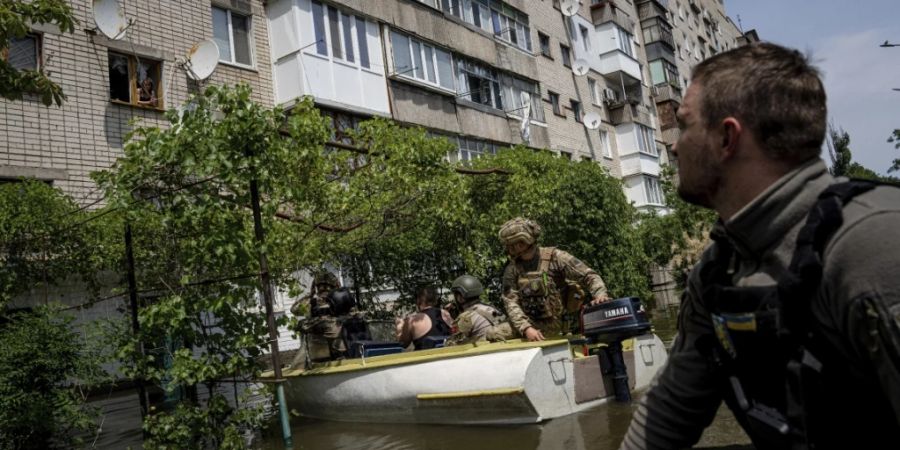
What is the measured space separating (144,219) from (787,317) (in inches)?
242

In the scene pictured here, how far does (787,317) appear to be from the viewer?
132 centimetres

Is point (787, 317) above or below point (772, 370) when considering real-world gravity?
above

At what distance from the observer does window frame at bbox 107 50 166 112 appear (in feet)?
48.9

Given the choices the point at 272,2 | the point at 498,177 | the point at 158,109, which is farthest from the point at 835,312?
the point at 272,2

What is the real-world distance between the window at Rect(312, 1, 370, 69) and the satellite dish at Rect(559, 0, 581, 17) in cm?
1672

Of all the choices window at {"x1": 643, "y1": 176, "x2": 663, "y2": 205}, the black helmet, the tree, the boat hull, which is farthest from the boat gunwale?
window at {"x1": 643, "y1": 176, "x2": 663, "y2": 205}

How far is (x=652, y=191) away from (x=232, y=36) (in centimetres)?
2608

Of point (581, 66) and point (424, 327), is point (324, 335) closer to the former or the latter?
point (424, 327)

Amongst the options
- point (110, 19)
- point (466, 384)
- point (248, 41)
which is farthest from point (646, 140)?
point (466, 384)

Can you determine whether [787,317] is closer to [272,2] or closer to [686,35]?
[272,2]

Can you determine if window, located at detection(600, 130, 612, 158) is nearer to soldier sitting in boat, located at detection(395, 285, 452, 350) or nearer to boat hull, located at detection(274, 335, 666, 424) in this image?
soldier sitting in boat, located at detection(395, 285, 452, 350)

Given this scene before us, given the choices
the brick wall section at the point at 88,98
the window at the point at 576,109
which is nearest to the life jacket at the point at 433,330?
the brick wall section at the point at 88,98

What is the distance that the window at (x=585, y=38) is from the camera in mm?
35659

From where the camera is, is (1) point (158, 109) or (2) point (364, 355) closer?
(2) point (364, 355)
